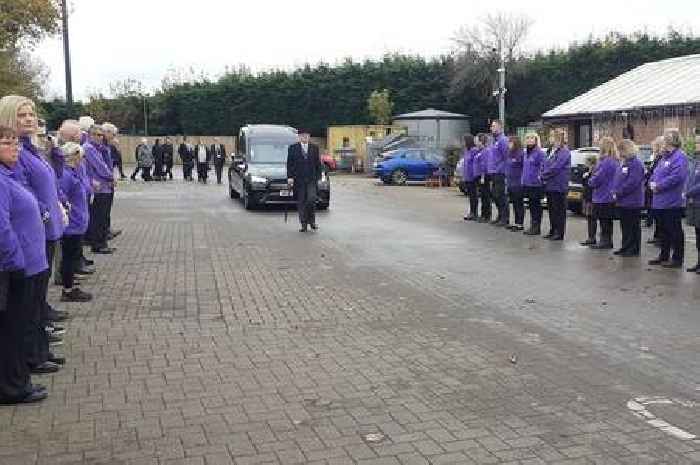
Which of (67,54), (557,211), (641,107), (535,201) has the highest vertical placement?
(67,54)

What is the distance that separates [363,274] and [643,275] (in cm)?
380

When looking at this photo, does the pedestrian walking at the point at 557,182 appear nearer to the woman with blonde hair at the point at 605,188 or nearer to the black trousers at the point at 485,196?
the woman with blonde hair at the point at 605,188

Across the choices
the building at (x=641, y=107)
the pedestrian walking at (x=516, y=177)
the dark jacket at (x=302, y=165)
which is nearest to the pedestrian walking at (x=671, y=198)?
the pedestrian walking at (x=516, y=177)

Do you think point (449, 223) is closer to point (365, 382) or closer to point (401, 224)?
point (401, 224)

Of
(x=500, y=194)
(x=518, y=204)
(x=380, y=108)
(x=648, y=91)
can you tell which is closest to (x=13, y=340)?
(x=518, y=204)

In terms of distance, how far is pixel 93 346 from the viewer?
7148 mm

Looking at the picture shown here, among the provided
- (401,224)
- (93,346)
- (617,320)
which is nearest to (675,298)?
(617,320)

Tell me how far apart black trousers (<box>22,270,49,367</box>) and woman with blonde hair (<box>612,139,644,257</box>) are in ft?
30.6

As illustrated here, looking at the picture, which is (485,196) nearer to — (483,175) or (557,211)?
(483,175)

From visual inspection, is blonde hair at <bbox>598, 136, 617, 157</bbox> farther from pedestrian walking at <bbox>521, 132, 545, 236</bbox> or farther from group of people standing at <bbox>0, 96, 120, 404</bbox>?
group of people standing at <bbox>0, 96, 120, 404</bbox>

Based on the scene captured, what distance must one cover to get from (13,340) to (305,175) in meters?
10.8

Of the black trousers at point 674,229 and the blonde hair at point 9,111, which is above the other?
the blonde hair at point 9,111

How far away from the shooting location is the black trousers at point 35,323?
18.6 feet

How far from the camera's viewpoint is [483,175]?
58.6 feet
